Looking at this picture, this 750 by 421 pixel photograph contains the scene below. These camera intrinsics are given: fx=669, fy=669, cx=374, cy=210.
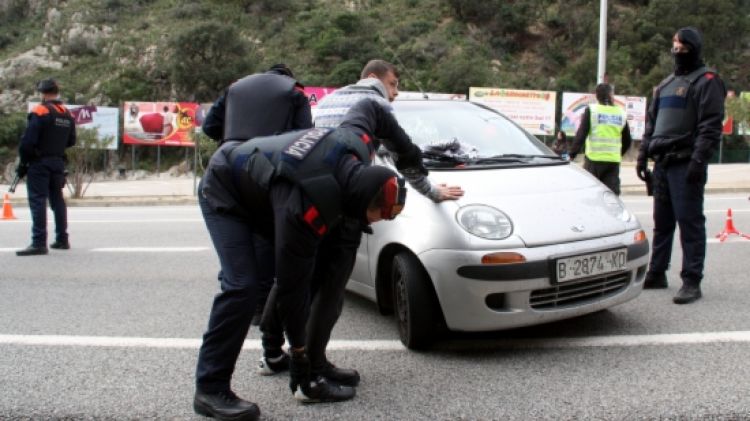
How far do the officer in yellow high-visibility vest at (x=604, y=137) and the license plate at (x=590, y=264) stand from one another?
3.25m

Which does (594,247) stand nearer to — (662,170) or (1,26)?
(662,170)

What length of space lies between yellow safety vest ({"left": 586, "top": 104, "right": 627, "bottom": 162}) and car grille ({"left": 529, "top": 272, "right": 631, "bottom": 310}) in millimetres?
3294

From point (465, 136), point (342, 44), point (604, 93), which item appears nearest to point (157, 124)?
point (342, 44)

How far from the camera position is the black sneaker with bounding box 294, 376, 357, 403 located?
3086mm

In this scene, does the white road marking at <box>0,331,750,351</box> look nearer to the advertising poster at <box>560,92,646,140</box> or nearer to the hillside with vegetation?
the advertising poster at <box>560,92,646,140</box>

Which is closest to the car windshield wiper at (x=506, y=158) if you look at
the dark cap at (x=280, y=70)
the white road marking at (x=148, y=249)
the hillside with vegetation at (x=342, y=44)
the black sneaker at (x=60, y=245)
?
the dark cap at (x=280, y=70)

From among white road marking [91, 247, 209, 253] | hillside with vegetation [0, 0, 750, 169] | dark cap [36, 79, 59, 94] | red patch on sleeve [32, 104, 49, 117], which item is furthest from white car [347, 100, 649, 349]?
hillside with vegetation [0, 0, 750, 169]

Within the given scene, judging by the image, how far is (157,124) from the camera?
30.8 metres

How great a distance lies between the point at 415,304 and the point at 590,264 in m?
0.97

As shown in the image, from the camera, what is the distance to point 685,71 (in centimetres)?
482

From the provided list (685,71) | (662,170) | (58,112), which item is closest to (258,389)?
(662,170)

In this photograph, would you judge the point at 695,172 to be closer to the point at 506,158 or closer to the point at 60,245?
the point at 506,158

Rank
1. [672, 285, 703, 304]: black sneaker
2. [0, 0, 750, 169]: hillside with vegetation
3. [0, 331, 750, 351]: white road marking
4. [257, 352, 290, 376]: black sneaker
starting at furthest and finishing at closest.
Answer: [0, 0, 750, 169]: hillside with vegetation
[672, 285, 703, 304]: black sneaker
[0, 331, 750, 351]: white road marking
[257, 352, 290, 376]: black sneaker

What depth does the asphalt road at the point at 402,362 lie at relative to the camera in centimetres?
301
